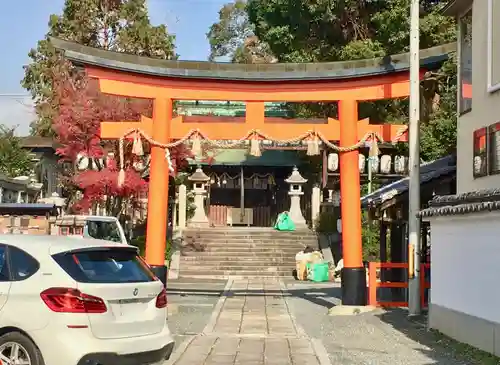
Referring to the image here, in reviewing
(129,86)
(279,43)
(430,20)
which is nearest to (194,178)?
(279,43)

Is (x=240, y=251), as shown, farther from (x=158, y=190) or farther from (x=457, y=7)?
(x=457, y=7)

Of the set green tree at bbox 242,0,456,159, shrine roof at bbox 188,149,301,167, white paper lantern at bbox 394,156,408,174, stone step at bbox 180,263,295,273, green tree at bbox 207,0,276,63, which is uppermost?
green tree at bbox 207,0,276,63

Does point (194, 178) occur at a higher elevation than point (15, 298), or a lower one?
higher

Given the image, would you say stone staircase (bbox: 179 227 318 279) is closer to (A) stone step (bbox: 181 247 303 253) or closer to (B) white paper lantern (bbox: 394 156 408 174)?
(A) stone step (bbox: 181 247 303 253)

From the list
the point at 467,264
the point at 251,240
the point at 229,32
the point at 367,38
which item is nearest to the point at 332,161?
the point at 251,240

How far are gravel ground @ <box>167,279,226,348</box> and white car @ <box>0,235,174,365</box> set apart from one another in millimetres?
3174

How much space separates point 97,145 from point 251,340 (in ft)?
47.2

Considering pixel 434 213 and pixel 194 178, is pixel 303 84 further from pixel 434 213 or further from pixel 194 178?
pixel 194 178

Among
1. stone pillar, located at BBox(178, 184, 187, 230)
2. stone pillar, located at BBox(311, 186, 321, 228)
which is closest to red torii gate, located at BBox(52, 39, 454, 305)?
stone pillar, located at BBox(178, 184, 187, 230)

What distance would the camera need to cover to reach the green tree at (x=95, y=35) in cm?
3216

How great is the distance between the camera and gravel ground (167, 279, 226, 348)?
12133 millimetres

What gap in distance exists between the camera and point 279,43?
28969 mm

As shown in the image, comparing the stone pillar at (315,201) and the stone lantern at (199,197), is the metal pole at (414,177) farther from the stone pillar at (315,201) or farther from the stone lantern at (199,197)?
the stone lantern at (199,197)

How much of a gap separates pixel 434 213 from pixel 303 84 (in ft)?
14.9
